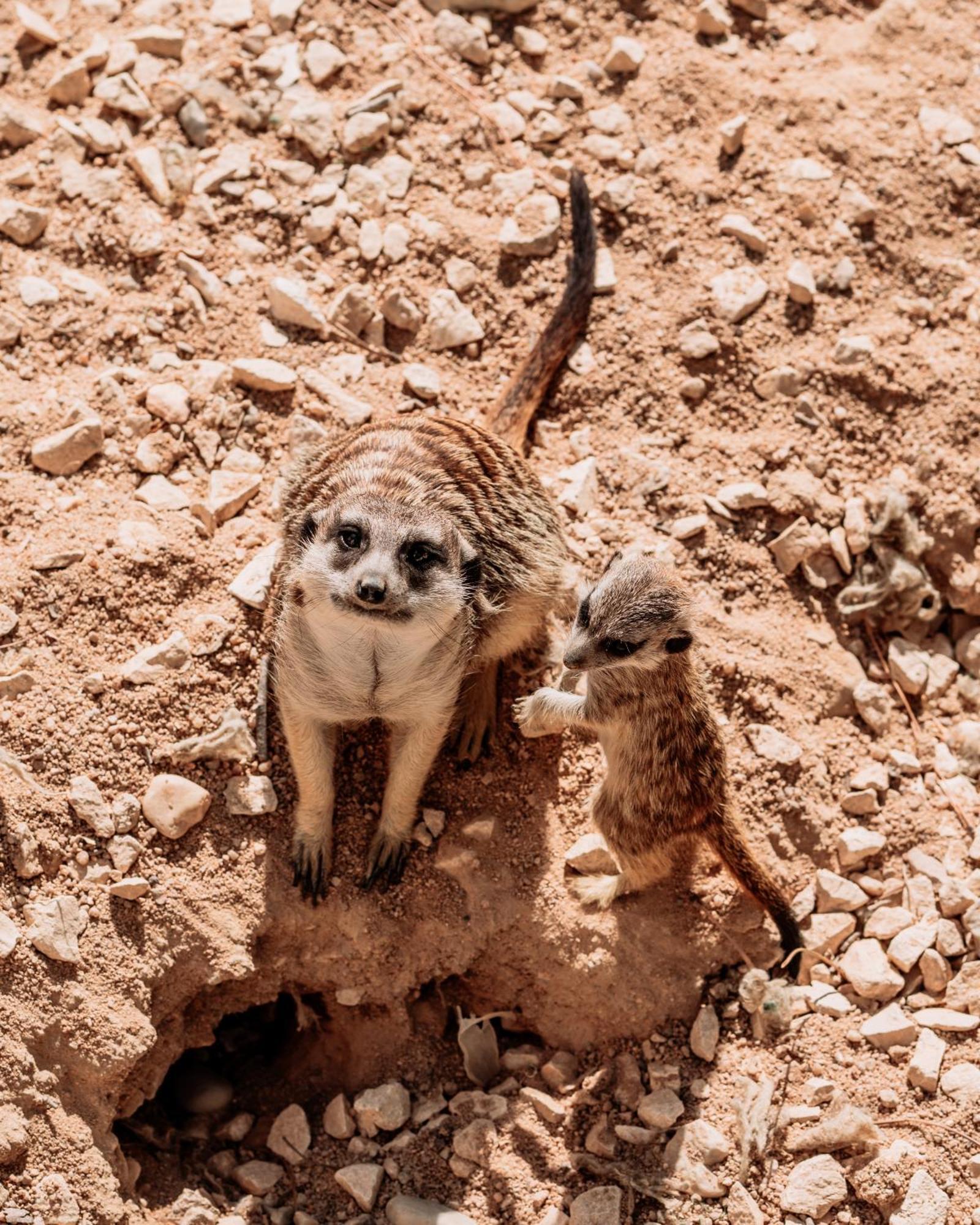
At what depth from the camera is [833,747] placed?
11.4 feet

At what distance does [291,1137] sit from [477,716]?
1.06m

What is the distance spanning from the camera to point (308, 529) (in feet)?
9.64

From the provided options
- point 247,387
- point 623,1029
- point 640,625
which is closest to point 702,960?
point 623,1029

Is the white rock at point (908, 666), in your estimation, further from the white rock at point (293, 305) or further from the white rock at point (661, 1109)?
the white rock at point (293, 305)

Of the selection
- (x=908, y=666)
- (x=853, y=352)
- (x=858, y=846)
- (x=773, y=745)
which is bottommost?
(x=858, y=846)

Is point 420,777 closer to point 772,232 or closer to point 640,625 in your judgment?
point 640,625

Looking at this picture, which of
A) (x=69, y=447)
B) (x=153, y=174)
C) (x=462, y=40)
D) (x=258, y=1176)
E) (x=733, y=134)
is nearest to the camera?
(x=258, y=1176)

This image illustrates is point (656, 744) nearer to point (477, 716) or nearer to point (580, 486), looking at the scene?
point (477, 716)

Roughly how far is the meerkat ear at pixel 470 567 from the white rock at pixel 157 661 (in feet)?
2.30

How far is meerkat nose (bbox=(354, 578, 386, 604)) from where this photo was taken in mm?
2650

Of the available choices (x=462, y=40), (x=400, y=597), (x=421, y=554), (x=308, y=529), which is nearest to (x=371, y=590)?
(x=400, y=597)

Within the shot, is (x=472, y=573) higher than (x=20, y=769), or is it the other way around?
(x=472, y=573)

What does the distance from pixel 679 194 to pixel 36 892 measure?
8.20 feet

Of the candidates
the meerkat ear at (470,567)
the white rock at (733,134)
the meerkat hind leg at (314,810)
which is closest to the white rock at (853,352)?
the white rock at (733,134)
